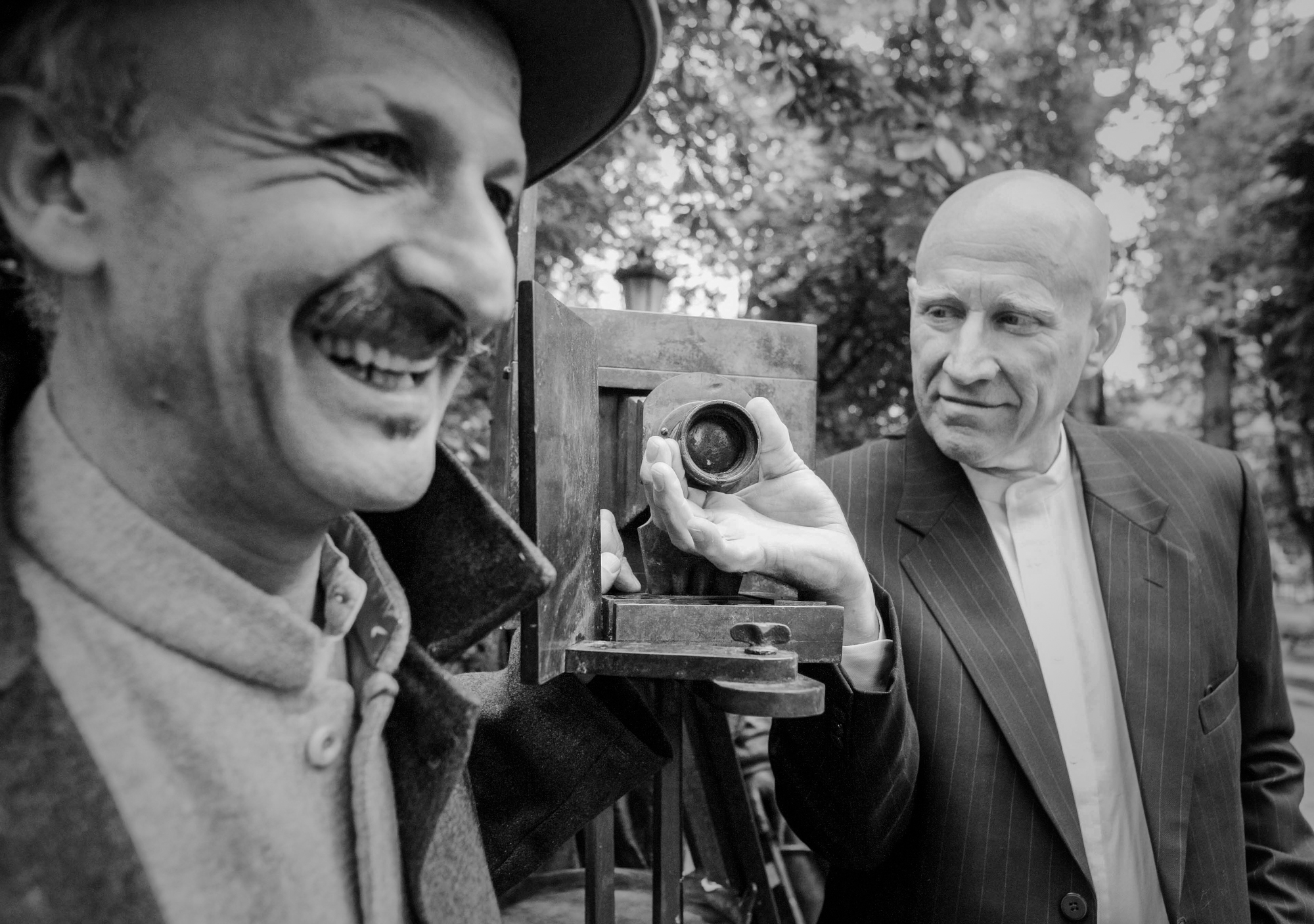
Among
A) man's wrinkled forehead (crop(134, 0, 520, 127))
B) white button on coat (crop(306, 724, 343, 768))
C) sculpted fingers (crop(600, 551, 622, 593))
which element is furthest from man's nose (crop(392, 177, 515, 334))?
sculpted fingers (crop(600, 551, 622, 593))

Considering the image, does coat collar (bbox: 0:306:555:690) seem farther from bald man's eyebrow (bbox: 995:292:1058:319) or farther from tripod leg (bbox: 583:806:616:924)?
bald man's eyebrow (bbox: 995:292:1058:319)

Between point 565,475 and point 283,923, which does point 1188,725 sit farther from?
point 283,923

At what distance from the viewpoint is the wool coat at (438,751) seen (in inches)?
30.1

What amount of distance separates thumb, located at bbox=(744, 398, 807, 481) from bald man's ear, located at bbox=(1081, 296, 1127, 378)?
3.17 feet

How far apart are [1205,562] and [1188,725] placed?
0.41m

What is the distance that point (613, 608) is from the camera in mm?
1577

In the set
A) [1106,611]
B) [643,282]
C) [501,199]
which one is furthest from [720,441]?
[643,282]

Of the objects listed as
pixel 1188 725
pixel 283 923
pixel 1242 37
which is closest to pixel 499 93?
pixel 283 923

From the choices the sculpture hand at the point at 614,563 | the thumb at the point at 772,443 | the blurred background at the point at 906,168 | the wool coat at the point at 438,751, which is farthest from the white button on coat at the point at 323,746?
the blurred background at the point at 906,168

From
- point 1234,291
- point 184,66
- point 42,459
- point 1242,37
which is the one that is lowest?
point 42,459

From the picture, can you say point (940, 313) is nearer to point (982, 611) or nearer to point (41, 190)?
point (982, 611)

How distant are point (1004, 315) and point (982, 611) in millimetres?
675

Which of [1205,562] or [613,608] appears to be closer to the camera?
[613,608]

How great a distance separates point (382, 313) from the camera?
2.88 feet
